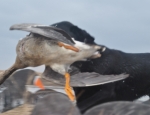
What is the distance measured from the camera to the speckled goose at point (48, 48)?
12.3ft

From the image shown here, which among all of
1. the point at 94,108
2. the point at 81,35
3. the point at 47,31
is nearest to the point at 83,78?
the point at 81,35

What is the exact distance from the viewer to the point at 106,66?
496cm

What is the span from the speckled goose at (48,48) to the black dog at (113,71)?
0.48 meters

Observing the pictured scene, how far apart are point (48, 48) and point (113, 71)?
1.36 meters

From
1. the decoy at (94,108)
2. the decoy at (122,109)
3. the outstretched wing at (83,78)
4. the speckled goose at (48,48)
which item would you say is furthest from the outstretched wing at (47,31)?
the decoy at (122,109)

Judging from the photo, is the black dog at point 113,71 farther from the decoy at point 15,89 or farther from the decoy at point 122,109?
the decoy at point 122,109

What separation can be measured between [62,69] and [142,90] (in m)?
1.52

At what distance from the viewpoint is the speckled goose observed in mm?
3744

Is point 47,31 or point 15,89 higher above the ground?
point 47,31

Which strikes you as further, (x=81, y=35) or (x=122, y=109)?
(x=81, y=35)

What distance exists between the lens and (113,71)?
16.4ft

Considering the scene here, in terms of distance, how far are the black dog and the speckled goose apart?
0.48 metres

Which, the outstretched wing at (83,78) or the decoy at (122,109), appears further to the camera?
the outstretched wing at (83,78)

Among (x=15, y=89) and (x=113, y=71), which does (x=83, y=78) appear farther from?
(x=15, y=89)
